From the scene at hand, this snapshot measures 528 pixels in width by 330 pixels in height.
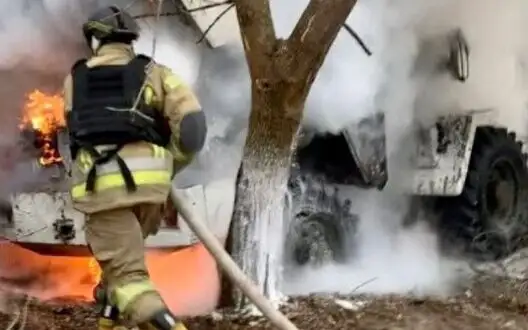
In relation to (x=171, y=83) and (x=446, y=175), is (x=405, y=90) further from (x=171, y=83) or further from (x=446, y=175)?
(x=171, y=83)

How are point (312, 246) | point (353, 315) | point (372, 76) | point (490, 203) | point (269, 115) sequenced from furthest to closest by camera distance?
point (490, 203) → point (372, 76) → point (312, 246) → point (353, 315) → point (269, 115)

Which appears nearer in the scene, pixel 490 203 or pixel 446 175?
pixel 446 175

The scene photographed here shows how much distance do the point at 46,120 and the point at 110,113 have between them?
1.72m

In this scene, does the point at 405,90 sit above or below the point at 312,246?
above

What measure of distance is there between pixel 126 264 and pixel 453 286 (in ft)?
11.7

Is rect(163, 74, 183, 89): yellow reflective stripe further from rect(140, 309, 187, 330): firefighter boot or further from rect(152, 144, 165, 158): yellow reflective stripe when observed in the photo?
rect(140, 309, 187, 330): firefighter boot

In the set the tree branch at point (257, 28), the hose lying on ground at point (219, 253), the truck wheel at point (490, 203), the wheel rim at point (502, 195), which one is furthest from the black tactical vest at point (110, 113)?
the wheel rim at point (502, 195)

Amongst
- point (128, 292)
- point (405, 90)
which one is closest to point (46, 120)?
point (128, 292)

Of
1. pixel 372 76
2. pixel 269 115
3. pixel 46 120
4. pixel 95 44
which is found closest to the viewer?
pixel 95 44

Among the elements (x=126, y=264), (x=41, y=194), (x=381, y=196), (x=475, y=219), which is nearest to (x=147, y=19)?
(x=41, y=194)

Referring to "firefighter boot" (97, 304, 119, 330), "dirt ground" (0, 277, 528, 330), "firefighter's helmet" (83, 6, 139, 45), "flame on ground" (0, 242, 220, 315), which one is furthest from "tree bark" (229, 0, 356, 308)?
"firefighter boot" (97, 304, 119, 330)

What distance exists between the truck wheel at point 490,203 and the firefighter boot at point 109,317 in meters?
4.21

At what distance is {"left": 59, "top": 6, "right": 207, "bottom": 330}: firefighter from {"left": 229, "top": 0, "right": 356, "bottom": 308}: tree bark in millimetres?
856

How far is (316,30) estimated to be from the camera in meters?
5.34
